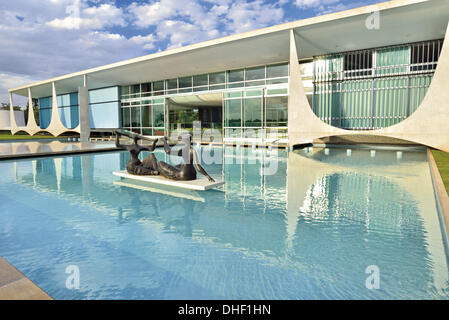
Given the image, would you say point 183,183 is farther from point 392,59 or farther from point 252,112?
point 392,59

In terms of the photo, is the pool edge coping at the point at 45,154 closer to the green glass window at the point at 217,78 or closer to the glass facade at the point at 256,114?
the glass facade at the point at 256,114

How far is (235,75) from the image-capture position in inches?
891

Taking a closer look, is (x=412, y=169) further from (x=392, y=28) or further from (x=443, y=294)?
→ (x=443, y=294)

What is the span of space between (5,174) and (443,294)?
11787 mm

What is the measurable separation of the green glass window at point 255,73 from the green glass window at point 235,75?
0.53 meters

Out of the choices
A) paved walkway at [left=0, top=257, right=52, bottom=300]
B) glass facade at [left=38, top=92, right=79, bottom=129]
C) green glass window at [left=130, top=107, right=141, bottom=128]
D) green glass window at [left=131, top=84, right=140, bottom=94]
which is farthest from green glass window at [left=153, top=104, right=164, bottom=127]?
paved walkway at [left=0, top=257, right=52, bottom=300]

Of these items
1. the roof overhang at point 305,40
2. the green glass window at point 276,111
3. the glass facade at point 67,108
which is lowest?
the green glass window at point 276,111

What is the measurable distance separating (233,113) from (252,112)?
1788 millimetres

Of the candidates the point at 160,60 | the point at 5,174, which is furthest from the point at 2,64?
the point at 5,174

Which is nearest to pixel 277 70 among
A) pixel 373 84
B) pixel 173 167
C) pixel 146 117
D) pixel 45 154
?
pixel 373 84

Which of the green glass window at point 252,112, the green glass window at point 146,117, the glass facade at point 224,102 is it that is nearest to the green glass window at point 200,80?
the glass facade at point 224,102

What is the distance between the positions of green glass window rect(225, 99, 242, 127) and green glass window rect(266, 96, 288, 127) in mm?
2401

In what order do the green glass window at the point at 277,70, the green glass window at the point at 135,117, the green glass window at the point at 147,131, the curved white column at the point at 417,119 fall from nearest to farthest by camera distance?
the curved white column at the point at 417,119 < the green glass window at the point at 277,70 < the green glass window at the point at 147,131 < the green glass window at the point at 135,117

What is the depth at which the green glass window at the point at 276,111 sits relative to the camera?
66.7 feet
